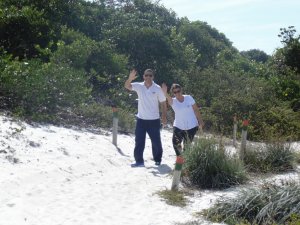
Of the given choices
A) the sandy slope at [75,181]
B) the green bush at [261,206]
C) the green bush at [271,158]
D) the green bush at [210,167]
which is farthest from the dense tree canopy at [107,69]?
the green bush at [261,206]

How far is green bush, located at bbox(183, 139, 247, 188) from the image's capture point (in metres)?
8.12

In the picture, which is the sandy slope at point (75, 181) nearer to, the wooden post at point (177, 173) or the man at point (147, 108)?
the wooden post at point (177, 173)

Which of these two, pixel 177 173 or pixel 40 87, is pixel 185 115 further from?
pixel 40 87

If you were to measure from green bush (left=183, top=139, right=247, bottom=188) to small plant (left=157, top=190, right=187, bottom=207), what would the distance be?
2.17 ft

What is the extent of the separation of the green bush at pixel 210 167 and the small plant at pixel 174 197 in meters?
0.66

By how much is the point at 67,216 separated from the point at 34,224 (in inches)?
19.3

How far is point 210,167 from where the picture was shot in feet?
26.7

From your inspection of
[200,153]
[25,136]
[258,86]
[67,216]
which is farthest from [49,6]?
[67,216]

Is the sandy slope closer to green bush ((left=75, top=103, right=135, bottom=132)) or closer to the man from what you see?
the man

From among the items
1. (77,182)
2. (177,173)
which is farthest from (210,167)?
(77,182)

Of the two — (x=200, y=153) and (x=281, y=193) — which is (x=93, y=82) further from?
(x=281, y=193)

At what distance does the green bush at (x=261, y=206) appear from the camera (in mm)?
6074

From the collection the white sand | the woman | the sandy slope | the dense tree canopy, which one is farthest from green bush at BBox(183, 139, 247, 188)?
the dense tree canopy

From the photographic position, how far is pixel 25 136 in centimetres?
994
